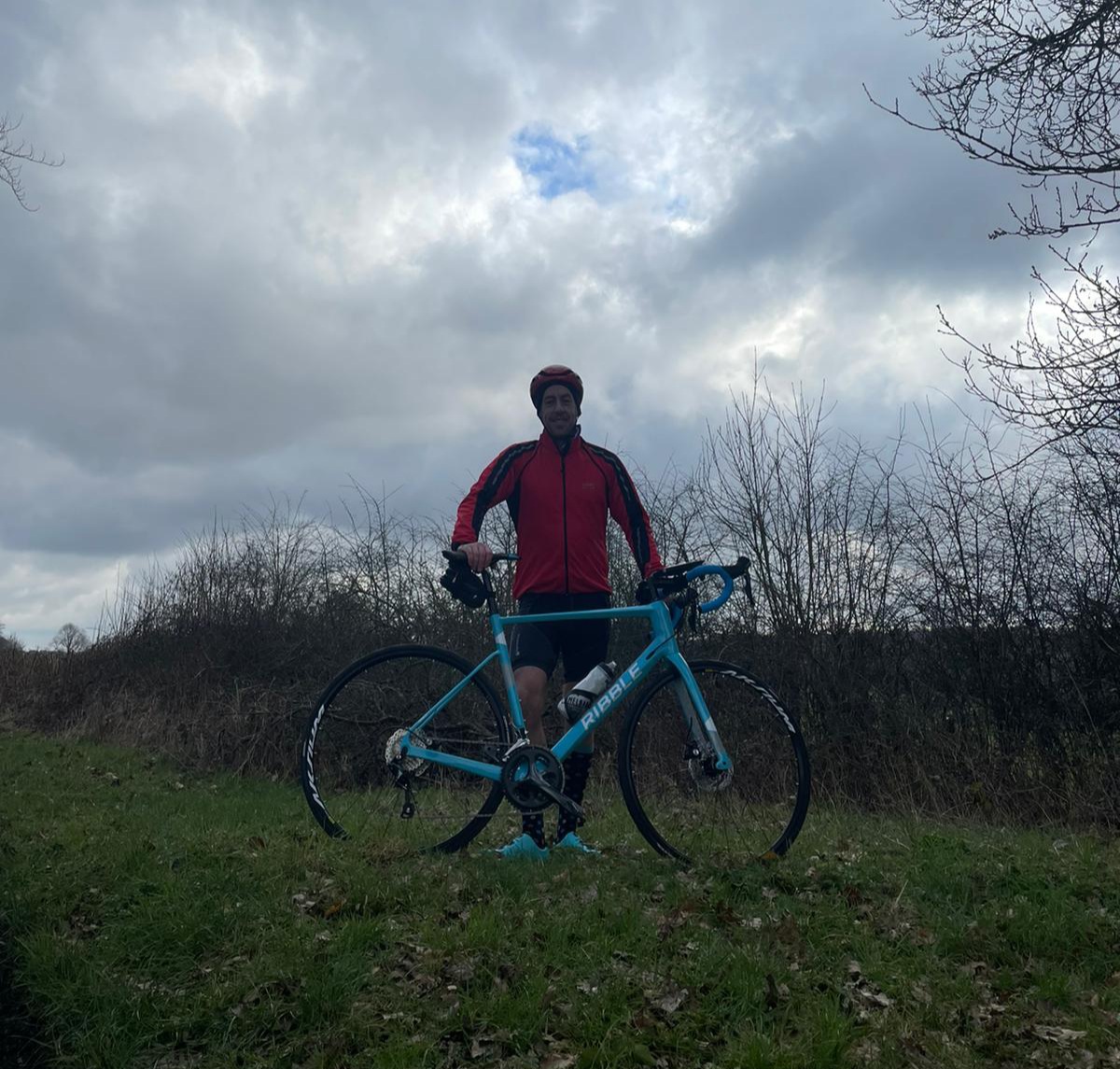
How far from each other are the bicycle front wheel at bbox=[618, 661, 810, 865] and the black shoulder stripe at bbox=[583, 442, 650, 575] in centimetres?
72

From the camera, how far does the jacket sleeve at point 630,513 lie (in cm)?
494

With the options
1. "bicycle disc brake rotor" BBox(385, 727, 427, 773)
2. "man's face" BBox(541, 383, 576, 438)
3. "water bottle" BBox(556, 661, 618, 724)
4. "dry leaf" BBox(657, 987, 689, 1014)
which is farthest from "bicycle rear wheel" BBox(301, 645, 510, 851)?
"dry leaf" BBox(657, 987, 689, 1014)

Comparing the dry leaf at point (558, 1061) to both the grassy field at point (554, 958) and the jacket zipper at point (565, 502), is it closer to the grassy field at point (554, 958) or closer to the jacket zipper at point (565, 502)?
the grassy field at point (554, 958)

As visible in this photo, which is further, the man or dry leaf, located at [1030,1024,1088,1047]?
the man

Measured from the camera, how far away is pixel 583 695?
4496 mm

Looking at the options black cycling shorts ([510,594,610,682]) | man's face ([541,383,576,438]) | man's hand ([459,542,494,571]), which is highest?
man's face ([541,383,576,438])

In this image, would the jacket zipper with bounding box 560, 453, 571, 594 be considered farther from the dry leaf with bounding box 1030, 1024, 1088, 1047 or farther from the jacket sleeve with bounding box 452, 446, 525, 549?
the dry leaf with bounding box 1030, 1024, 1088, 1047

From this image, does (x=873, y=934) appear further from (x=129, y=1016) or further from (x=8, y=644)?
(x=8, y=644)

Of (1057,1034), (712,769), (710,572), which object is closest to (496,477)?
(710,572)

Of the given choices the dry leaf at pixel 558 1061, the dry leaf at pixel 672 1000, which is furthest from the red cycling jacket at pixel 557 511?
the dry leaf at pixel 558 1061

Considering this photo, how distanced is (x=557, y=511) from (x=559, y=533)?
115mm

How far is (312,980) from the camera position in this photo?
3.14 m

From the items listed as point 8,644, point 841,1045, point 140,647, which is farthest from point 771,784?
point 8,644

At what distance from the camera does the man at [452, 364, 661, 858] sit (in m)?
4.61
